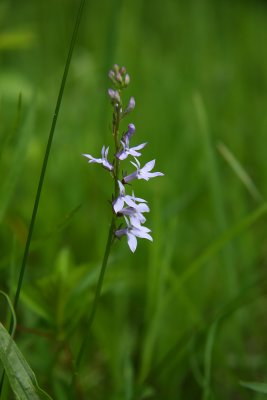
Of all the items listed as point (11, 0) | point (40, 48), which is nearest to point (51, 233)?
point (40, 48)

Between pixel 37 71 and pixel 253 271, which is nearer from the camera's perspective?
pixel 253 271

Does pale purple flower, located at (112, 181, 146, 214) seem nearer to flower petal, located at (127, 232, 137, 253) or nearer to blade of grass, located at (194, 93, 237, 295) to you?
flower petal, located at (127, 232, 137, 253)

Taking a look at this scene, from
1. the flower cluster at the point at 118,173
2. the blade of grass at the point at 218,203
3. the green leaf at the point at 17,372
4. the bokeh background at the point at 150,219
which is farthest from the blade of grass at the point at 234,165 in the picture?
the green leaf at the point at 17,372

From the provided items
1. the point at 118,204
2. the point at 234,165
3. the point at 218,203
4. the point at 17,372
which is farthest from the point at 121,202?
the point at 218,203

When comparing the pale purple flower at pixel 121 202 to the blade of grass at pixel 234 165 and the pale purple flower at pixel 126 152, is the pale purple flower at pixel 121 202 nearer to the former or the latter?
the pale purple flower at pixel 126 152

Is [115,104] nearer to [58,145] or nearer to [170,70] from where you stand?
[58,145]

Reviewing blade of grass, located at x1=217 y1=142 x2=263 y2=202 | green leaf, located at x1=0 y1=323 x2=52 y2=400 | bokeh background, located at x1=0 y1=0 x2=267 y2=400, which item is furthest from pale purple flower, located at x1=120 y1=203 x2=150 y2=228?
blade of grass, located at x1=217 y1=142 x2=263 y2=202
